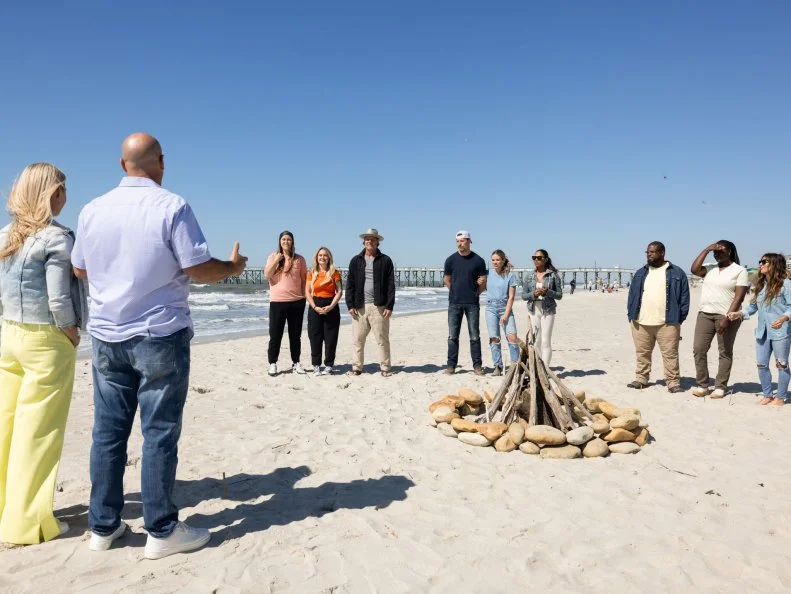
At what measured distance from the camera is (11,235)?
277 centimetres

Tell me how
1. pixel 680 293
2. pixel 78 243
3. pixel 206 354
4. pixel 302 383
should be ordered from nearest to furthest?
pixel 78 243 → pixel 680 293 → pixel 302 383 → pixel 206 354

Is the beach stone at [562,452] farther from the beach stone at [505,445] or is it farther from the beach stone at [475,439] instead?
the beach stone at [475,439]

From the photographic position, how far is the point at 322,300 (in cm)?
780

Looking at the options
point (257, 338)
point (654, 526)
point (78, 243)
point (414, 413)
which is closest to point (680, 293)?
point (414, 413)

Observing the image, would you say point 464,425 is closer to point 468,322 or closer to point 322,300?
point 468,322

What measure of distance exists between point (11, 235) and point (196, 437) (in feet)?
8.97

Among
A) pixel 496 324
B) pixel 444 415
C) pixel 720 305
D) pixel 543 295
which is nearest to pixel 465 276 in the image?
pixel 496 324

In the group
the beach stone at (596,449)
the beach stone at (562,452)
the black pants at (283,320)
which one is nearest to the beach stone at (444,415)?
the beach stone at (562,452)

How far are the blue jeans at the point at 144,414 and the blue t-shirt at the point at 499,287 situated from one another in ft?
18.7

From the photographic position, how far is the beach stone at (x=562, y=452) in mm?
4375

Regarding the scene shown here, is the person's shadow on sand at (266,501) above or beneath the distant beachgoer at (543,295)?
beneath

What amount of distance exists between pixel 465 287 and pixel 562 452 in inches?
144

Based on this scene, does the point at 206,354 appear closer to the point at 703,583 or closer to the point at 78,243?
the point at 78,243

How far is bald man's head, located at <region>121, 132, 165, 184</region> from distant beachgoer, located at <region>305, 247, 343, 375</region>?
16.7 feet
